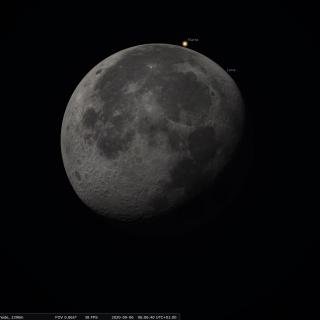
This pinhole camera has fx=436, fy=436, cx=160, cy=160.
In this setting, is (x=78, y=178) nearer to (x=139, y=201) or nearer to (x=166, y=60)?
(x=139, y=201)

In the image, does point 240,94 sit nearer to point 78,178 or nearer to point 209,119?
point 209,119

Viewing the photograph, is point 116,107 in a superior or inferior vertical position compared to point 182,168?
superior

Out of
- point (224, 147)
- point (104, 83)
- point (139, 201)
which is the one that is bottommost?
point (139, 201)

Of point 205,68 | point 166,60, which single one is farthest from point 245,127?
point 166,60

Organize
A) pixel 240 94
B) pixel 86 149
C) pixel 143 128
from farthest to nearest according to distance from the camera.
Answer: pixel 240 94 → pixel 86 149 → pixel 143 128

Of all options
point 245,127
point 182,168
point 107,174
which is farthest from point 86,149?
point 245,127

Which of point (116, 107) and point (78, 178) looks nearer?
point (116, 107)

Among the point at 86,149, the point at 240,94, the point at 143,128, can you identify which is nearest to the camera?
the point at 143,128
